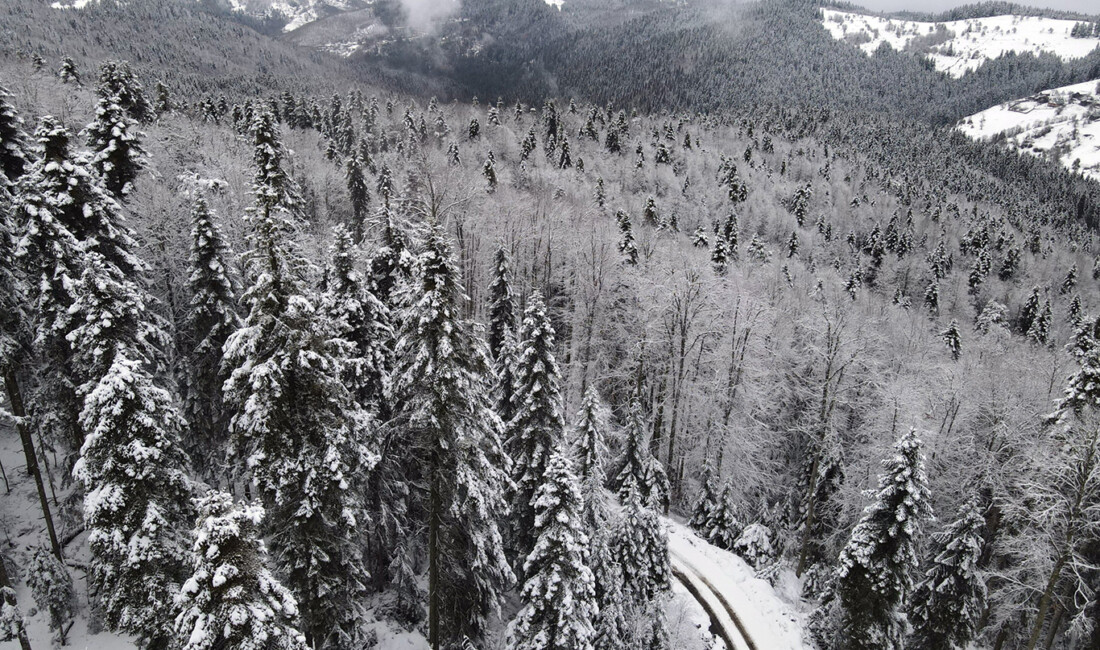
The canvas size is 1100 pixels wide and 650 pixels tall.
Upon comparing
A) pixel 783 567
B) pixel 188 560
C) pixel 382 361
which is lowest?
pixel 783 567

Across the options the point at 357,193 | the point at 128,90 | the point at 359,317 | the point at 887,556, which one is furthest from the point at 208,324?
the point at 128,90

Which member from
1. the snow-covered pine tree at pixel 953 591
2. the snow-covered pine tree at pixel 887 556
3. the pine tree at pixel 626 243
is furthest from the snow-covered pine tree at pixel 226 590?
the pine tree at pixel 626 243

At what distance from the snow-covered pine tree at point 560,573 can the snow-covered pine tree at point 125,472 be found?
9.64m

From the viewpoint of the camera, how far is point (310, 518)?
14664mm

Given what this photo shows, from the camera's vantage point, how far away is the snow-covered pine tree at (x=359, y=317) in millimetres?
19000

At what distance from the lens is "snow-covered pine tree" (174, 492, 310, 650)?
9.95 meters

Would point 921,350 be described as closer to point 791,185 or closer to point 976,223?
point 791,185

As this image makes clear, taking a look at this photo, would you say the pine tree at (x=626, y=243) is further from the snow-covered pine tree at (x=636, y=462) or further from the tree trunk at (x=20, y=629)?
the tree trunk at (x=20, y=629)

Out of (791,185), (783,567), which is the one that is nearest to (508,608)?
(783,567)

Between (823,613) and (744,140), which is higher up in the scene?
(744,140)

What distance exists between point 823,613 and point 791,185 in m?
109

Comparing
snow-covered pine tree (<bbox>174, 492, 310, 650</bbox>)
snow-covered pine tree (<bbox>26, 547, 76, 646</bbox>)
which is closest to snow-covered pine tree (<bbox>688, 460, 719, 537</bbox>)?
snow-covered pine tree (<bbox>174, 492, 310, 650</bbox>)

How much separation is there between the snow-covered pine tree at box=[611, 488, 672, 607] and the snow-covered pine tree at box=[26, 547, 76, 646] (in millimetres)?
18382

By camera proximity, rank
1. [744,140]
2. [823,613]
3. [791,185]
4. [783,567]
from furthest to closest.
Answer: [744,140] → [791,185] → [783,567] → [823,613]
